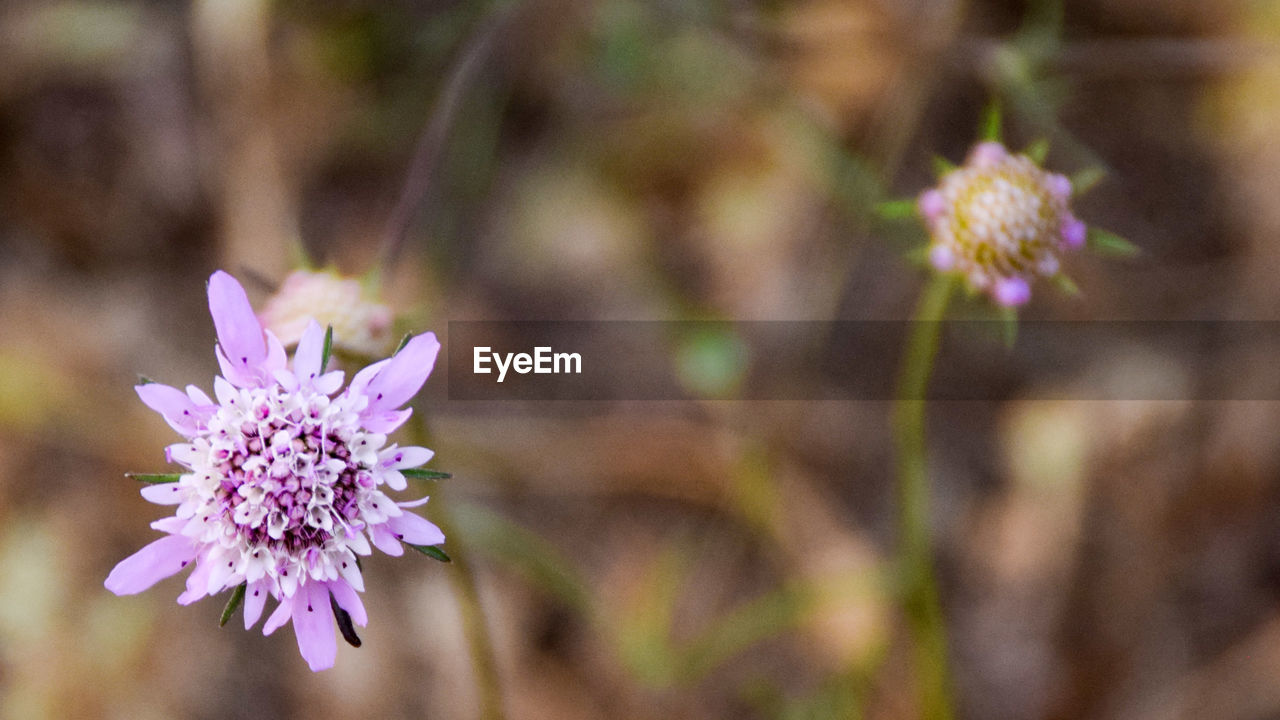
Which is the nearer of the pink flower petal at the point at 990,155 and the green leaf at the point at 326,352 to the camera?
the green leaf at the point at 326,352

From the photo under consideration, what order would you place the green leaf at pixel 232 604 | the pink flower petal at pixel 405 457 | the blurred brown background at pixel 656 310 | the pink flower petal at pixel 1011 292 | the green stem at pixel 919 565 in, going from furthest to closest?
the blurred brown background at pixel 656 310 → the green stem at pixel 919 565 → the pink flower petal at pixel 1011 292 → the pink flower petal at pixel 405 457 → the green leaf at pixel 232 604

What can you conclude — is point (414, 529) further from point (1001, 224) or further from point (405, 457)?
point (1001, 224)

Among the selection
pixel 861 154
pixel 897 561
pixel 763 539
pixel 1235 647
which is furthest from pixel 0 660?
pixel 1235 647

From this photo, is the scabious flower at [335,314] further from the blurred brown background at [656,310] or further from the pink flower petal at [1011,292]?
the pink flower petal at [1011,292]

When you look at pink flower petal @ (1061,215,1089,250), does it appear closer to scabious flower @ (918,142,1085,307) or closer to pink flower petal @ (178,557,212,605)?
scabious flower @ (918,142,1085,307)

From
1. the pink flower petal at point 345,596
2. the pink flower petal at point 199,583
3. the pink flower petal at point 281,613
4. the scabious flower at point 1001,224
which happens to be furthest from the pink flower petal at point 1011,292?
the pink flower petal at point 199,583

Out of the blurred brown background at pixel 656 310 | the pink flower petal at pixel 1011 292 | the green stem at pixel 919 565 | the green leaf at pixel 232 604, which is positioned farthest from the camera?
the blurred brown background at pixel 656 310

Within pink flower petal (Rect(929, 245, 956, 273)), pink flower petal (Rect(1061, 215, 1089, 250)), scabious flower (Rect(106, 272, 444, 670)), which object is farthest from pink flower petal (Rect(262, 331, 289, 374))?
pink flower petal (Rect(1061, 215, 1089, 250))
